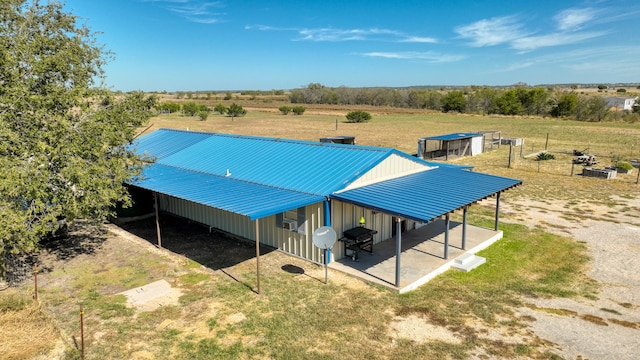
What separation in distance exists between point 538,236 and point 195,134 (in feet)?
57.0

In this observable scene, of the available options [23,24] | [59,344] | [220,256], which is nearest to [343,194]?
[220,256]

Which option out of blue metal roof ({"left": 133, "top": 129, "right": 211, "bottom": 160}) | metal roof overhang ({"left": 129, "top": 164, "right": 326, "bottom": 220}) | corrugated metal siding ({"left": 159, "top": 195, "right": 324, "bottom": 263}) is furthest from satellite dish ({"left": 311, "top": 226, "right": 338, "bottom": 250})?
blue metal roof ({"left": 133, "top": 129, "right": 211, "bottom": 160})

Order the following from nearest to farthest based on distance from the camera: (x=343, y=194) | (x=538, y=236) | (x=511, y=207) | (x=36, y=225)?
(x=36, y=225) < (x=343, y=194) < (x=538, y=236) < (x=511, y=207)

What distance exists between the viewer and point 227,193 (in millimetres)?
13141

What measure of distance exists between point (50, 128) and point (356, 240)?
8948 mm

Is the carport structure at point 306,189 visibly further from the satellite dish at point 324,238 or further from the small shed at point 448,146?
the small shed at point 448,146

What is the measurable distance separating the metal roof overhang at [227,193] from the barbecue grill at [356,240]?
1.52 m

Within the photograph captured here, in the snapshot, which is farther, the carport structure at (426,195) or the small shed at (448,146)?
the small shed at (448,146)

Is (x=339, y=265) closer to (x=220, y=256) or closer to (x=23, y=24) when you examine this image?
(x=220, y=256)

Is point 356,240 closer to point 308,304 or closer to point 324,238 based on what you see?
point 324,238

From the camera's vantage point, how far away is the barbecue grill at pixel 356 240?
12750mm

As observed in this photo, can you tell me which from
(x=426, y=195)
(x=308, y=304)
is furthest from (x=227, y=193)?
(x=426, y=195)

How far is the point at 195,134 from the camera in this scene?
22.6 m

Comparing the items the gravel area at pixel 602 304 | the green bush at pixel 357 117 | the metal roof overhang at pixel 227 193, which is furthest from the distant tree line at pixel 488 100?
the metal roof overhang at pixel 227 193
